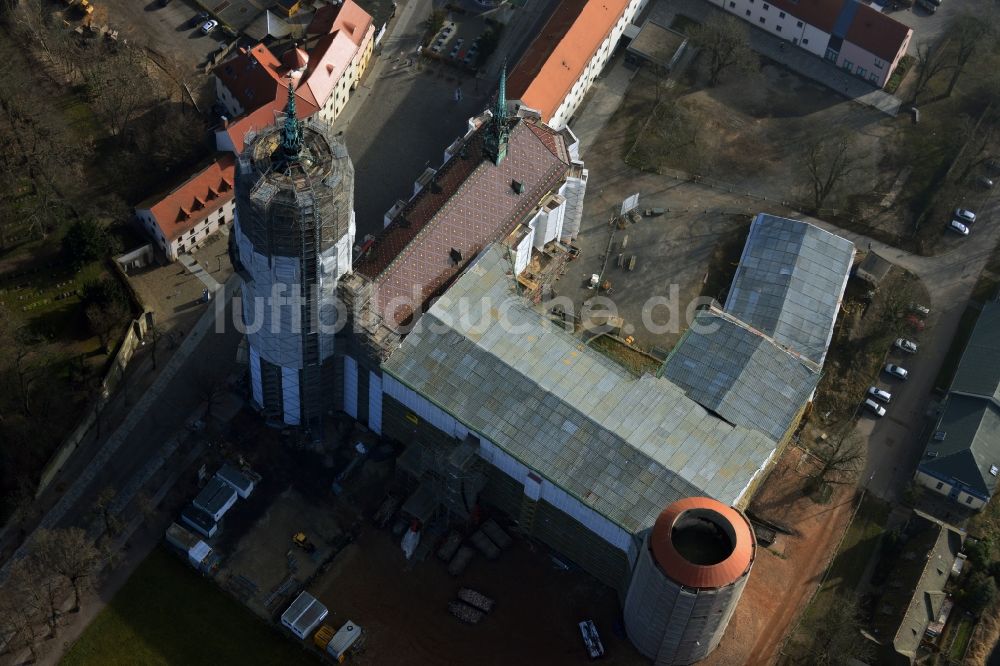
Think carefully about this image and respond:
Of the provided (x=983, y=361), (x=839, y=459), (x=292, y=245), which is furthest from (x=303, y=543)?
(x=983, y=361)

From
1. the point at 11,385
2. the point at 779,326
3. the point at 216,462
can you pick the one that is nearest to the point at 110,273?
the point at 11,385

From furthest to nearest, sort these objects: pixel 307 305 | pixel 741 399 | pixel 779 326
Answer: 1. pixel 779 326
2. pixel 741 399
3. pixel 307 305

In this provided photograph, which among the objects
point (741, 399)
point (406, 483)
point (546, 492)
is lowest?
point (406, 483)

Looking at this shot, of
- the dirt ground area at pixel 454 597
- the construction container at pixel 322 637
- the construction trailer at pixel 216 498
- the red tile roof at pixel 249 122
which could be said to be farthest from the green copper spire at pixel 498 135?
the construction container at pixel 322 637

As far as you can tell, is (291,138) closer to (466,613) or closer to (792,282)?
(466,613)

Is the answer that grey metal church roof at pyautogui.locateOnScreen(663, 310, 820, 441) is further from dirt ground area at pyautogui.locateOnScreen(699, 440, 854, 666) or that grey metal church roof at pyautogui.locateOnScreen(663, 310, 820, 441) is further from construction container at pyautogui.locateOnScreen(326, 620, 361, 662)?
construction container at pyautogui.locateOnScreen(326, 620, 361, 662)

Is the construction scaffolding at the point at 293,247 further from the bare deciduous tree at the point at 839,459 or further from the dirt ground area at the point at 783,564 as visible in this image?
the bare deciduous tree at the point at 839,459

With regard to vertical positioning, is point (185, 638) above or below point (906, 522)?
below

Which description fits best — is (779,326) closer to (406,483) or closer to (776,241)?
(776,241)

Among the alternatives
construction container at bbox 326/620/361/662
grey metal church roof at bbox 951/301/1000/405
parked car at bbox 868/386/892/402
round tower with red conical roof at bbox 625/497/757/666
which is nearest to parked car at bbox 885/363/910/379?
parked car at bbox 868/386/892/402
